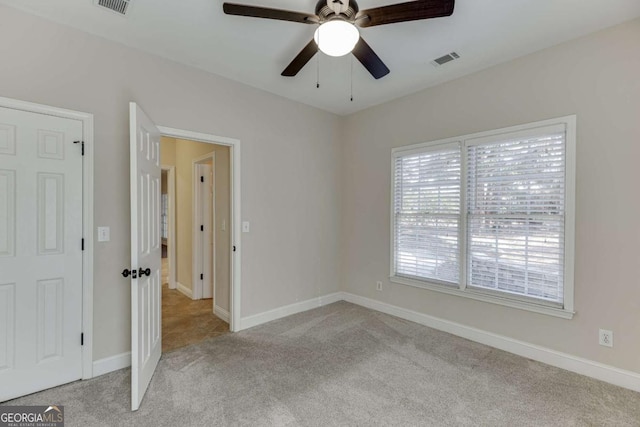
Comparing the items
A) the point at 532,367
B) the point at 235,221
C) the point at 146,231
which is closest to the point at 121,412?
the point at 146,231

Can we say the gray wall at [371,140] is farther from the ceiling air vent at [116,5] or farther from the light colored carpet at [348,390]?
the ceiling air vent at [116,5]

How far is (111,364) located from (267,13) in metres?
2.95

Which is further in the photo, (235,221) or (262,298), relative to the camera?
(262,298)

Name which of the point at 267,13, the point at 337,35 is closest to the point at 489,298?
the point at 337,35

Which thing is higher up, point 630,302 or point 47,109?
point 47,109

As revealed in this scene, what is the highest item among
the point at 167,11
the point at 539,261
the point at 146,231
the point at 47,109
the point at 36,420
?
the point at 167,11

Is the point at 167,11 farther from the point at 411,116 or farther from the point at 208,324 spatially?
the point at 208,324

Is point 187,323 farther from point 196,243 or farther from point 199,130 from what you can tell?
point 199,130

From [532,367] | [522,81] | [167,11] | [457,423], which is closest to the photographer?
[457,423]

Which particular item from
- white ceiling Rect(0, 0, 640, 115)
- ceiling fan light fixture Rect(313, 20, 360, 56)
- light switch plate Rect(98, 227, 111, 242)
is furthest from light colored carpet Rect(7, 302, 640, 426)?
white ceiling Rect(0, 0, 640, 115)

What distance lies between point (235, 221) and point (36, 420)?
212 cm

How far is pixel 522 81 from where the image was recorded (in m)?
2.79

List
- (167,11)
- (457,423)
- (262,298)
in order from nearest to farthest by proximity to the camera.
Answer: (457,423) → (167,11) → (262,298)

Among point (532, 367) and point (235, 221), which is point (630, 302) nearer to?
point (532, 367)
